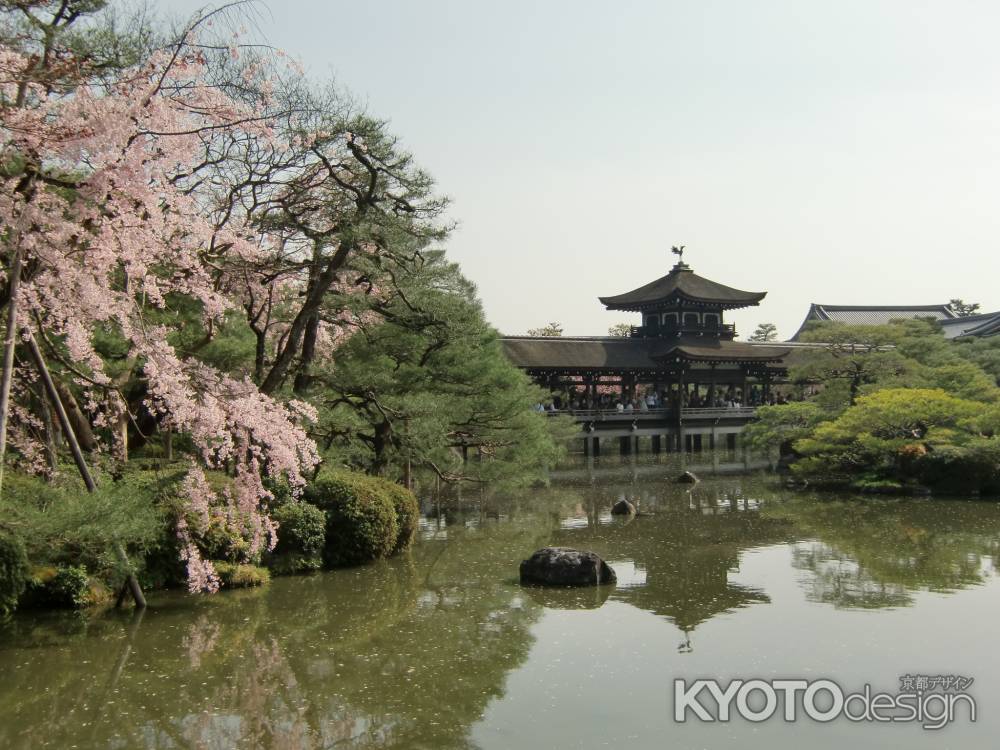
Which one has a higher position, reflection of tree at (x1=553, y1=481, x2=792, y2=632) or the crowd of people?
the crowd of people

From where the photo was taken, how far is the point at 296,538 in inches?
516

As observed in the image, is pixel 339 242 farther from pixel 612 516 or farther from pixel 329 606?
pixel 612 516

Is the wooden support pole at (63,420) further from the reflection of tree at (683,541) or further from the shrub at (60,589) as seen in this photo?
the reflection of tree at (683,541)

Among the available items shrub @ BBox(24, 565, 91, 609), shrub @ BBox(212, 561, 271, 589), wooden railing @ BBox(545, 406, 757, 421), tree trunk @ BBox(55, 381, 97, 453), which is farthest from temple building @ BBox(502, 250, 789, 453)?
shrub @ BBox(24, 565, 91, 609)

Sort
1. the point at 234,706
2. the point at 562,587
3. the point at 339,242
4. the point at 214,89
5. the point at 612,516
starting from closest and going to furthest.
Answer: the point at 234,706 < the point at 214,89 < the point at 562,587 < the point at 339,242 < the point at 612,516

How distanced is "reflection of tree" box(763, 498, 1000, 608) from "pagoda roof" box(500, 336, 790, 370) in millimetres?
13831

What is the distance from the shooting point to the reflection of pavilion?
11.5 meters

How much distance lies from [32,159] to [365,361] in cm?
865

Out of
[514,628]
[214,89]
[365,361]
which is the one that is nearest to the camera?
[214,89]

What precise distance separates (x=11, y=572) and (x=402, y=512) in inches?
254

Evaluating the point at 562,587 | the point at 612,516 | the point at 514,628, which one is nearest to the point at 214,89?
the point at 514,628

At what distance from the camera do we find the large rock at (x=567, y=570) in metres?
12.6

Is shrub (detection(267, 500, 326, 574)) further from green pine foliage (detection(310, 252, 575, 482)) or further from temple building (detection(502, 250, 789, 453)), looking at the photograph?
temple building (detection(502, 250, 789, 453))

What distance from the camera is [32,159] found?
27.2 ft
